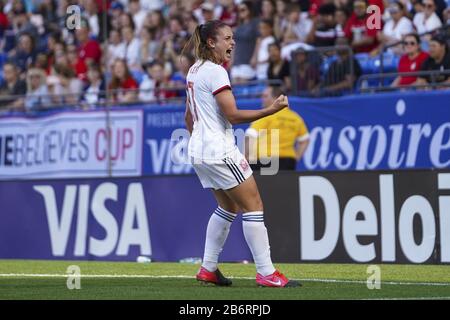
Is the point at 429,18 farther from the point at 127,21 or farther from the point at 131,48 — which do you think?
the point at 127,21

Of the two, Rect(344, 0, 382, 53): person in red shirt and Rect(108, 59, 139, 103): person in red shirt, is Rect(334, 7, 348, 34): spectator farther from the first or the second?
Rect(108, 59, 139, 103): person in red shirt

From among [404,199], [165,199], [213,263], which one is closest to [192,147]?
[213,263]

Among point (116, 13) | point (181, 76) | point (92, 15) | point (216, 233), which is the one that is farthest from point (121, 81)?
point (216, 233)

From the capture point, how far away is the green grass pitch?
361 inches

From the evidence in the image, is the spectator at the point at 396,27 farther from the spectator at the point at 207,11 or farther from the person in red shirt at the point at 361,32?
the spectator at the point at 207,11

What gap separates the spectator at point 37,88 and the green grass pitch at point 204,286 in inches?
327

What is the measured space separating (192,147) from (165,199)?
556 centimetres

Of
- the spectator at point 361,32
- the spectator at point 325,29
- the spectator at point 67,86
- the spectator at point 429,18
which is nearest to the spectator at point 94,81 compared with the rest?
the spectator at point 67,86

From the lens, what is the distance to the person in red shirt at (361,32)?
60.5 ft

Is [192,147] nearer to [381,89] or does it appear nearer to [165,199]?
[165,199]

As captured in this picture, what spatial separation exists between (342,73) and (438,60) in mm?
1826

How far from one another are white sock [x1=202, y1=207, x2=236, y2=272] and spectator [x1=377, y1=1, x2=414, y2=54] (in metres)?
8.57

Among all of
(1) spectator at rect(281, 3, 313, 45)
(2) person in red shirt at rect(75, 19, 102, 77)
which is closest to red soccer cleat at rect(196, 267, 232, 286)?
(1) spectator at rect(281, 3, 313, 45)

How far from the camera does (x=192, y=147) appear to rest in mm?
9914
